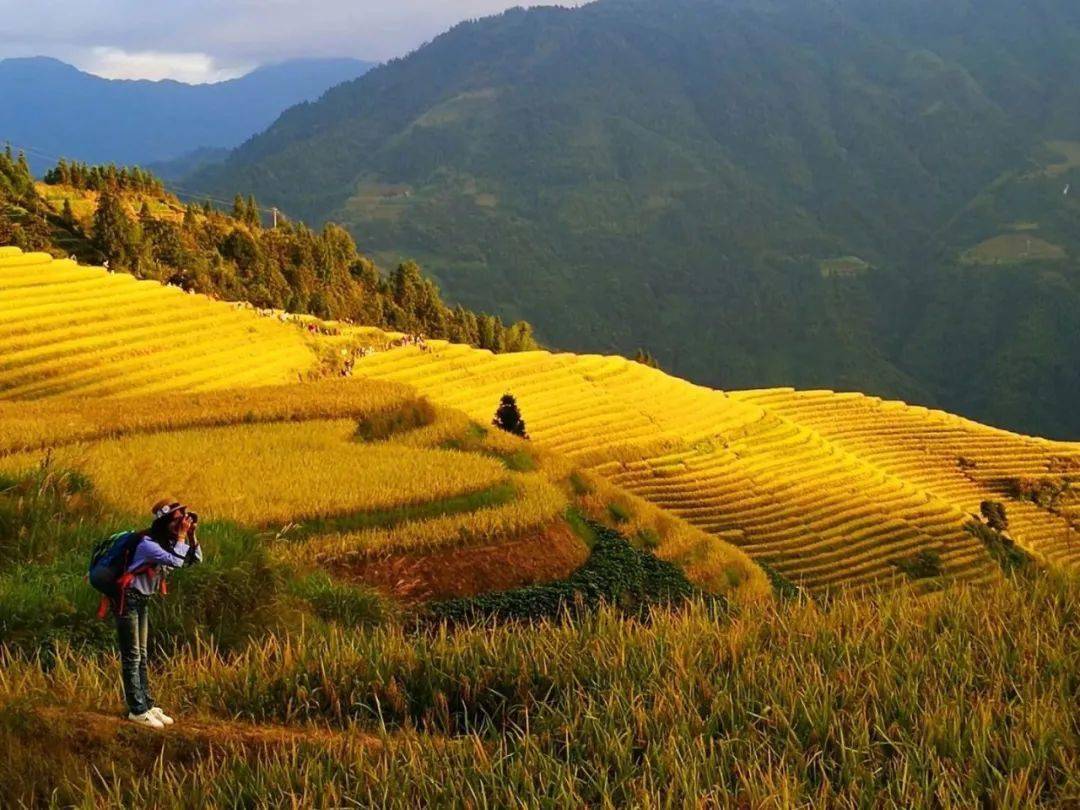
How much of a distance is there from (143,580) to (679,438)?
41.5 m

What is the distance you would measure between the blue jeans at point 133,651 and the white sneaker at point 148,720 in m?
0.02

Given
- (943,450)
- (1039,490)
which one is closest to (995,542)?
(1039,490)

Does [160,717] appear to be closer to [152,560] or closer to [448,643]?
[152,560]

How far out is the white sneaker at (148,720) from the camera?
384 cm

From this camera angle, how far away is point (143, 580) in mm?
3803

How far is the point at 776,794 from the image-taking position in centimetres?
299

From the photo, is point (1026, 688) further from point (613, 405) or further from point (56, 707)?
point (613, 405)

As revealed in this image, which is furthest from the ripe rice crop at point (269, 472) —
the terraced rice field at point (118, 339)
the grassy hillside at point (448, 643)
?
the terraced rice field at point (118, 339)

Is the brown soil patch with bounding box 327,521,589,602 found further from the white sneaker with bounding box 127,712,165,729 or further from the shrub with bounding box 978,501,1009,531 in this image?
the shrub with bounding box 978,501,1009,531

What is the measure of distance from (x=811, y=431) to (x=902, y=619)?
5079 centimetres

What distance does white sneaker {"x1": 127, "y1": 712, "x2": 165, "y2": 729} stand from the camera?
3.84 m

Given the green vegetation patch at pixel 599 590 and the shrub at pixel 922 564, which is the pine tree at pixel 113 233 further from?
the green vegetation patch at pixel 599 590

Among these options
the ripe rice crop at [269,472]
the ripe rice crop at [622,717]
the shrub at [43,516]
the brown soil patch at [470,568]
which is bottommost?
the brown soil patch at [470,568]

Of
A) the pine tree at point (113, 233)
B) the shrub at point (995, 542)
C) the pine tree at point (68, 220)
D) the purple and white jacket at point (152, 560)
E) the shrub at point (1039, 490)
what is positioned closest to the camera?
the purple and white jacket at point (152, 560)
